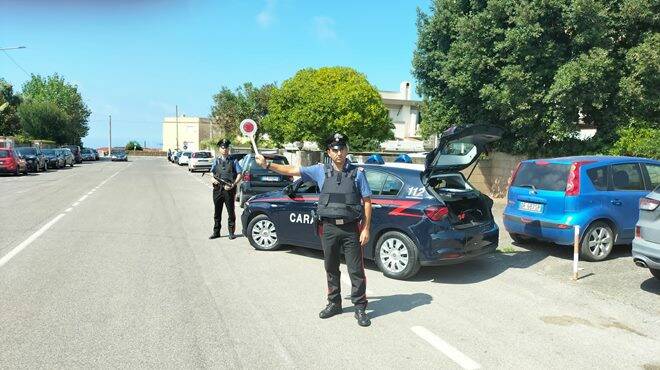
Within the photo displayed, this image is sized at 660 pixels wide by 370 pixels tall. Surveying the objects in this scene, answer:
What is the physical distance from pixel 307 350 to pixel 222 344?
733 mm

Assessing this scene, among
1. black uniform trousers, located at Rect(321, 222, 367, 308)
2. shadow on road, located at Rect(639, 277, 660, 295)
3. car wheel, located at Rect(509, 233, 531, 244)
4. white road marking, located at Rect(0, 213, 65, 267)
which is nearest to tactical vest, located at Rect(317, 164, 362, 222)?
black uniform trousers, located at Rect(321, 222, 367, 308)

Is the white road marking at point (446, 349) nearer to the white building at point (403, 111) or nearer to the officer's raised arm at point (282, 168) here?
the officer's raised arm at point (282, 168)

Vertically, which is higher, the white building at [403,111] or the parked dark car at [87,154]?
the white building at [403,111]

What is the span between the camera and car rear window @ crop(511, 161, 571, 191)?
26.8ft

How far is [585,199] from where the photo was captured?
26.0 feet

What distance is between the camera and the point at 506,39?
46.5 ft

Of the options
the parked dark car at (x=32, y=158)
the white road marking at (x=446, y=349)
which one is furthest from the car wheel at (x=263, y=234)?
the parked dark car at (x=32, y=158)

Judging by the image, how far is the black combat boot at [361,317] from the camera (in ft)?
16.5

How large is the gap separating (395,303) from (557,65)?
1075cm

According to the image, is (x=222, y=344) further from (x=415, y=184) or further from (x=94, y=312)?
(x=415, y=184)

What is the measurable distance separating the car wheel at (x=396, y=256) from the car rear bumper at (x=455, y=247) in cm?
15

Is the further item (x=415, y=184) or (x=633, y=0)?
(x=633, y=0)

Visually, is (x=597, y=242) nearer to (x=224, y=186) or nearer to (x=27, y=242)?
(x=224, y=186)

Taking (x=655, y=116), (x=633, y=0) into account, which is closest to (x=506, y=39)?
(x=633, y=0)
